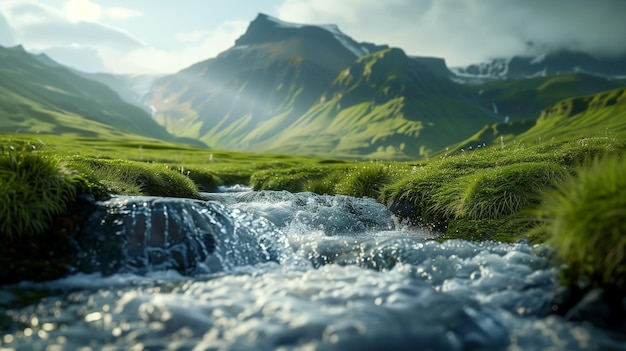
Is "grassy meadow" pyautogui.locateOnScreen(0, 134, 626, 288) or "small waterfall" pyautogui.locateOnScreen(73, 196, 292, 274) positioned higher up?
"grassy meadow" pyautogui.locateOnScreen(0, 134, 626, 288)

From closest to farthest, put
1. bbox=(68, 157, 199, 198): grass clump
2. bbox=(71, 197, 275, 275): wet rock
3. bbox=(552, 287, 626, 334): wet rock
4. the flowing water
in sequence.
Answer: the flowing water, bbox=(552, 287, 626, 334): wet rock, bbox=(71, 197, 275, 275): wet rock, bbox=(68, 157, 199, 198): grass clump

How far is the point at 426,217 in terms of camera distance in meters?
17.0

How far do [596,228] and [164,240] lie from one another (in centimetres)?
908

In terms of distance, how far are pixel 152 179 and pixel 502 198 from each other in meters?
15.1

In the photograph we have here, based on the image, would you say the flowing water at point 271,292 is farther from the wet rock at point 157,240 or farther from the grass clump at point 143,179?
the grass clump at point 143,179

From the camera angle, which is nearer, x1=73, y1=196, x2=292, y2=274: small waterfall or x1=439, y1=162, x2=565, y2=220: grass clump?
x1=73, y1=196, x2=292, y2=274: small waterfall

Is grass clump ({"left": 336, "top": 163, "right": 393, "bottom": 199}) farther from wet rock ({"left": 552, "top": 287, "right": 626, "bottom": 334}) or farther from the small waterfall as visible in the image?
wet rock ({"left": 552, "top": 287, "right": 626, "bottom": 334})

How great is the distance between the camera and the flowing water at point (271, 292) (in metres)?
6.27

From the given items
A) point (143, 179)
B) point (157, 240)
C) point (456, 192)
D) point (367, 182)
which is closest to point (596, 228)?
point (157, 240)

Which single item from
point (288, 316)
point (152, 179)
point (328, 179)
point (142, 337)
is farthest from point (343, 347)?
point (328, 179)

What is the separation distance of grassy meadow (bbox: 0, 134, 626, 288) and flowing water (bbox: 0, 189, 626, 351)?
92 cm

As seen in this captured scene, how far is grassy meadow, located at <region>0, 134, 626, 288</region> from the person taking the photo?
7.11 metres

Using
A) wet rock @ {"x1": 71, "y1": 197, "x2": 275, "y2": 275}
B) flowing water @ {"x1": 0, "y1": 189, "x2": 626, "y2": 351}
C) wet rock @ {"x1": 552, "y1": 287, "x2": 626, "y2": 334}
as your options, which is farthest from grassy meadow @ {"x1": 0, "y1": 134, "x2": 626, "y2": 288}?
flowing water @ {"x1": 0, "y1": 189, "x2": 626, "y2": 351}

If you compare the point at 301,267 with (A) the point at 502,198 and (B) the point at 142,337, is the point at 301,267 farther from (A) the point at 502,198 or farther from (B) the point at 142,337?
(A) the point at 502,198
